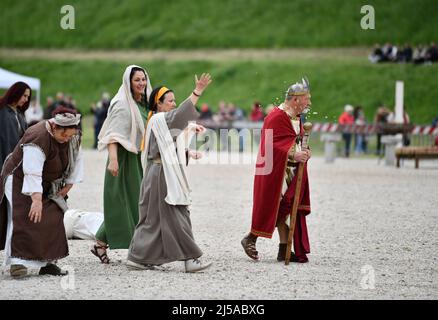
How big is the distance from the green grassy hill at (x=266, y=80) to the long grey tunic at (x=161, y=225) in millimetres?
31397

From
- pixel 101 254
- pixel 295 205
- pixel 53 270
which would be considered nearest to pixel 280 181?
pixel 295 205

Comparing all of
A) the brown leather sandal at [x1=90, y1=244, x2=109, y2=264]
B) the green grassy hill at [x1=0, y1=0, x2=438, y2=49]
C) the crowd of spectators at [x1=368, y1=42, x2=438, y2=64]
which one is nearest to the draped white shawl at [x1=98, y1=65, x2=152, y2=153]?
the brown leather sandal at [x1=90, y1=244, x2=109, y2=264]

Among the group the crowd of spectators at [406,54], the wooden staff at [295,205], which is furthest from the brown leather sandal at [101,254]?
the crowd of spectators at [406,54]

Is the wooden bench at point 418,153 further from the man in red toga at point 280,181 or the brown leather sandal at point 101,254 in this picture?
the brown leather sandal at point 101,254

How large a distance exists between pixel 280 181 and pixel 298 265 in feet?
2.91

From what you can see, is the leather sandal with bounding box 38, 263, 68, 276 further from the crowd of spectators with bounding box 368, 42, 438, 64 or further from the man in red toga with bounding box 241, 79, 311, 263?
the crowd of spectators with bounding box 368, 42, 438, 64

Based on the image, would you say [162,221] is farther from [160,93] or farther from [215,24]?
[215,24]

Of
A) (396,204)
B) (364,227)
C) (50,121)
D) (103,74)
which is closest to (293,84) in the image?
(50,121)

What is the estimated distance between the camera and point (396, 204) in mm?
16594

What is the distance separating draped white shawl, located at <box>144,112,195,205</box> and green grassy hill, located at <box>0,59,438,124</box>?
3132 centimetres

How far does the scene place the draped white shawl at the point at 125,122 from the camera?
10242 mm

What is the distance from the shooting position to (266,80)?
49969 mm

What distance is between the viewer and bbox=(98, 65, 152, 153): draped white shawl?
1024 cm
